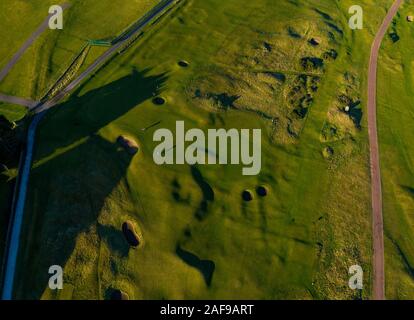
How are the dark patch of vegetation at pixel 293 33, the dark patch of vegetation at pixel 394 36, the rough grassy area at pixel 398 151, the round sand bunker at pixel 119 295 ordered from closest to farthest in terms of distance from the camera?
the round sand bunker at pixel 119 295, the rough grassy area at pixel 398 151, the dark patch of vegetation at pixel 293 33, the dark patch of vegetation at pixel 394 36

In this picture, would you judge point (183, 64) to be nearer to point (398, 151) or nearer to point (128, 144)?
point (128, 144)

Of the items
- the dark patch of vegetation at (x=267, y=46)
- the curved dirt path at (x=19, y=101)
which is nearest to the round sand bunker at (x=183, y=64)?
the dark patch of vegetation at (x=267, y=46)

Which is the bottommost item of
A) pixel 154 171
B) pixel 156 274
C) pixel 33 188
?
pixel 156 274

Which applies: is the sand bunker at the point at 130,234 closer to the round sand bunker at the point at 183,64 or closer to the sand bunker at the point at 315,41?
the round sand bunker at the point at 183,64

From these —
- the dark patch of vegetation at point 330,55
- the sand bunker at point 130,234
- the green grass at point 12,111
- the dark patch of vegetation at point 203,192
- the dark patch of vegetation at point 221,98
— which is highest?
the dark patch of vegetation at point 330,55

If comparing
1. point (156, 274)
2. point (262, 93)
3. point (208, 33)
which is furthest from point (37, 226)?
point (208, 33)

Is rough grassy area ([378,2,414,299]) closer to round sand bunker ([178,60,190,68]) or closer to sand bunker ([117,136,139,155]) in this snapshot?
round sand bunker ([178,60,190,68])

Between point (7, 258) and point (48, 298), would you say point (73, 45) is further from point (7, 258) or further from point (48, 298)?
point (48, 298)
